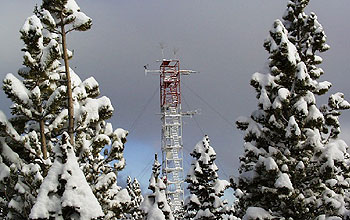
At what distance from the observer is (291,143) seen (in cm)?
1880

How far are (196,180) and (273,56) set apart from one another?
10.3 meters

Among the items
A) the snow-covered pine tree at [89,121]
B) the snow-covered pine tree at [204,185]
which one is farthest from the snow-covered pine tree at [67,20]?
the snow-covered pine tree at [204,185]

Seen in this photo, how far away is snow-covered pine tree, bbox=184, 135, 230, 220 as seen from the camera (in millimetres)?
27281

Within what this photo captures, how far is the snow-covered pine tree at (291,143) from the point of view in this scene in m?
18.2

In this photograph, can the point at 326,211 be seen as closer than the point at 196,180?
Yes

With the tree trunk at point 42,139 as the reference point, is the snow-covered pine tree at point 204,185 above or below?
above

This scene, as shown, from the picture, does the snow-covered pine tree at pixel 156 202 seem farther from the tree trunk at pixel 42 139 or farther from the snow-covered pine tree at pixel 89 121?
the tree trunk at pixel 42 139

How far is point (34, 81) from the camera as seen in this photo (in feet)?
55.4

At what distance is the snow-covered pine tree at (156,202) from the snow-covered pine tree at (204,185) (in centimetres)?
504

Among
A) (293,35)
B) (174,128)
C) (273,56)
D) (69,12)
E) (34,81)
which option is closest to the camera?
(69,12)

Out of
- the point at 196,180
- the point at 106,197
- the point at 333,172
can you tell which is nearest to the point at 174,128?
the point at 196,180

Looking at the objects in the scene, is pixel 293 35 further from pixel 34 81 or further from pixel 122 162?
pixel 34 81

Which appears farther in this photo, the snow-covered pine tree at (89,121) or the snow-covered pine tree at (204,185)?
the snow-covered pine tree at (204,185)

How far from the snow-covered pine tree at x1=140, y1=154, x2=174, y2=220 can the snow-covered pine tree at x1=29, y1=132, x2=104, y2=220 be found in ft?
25.4
